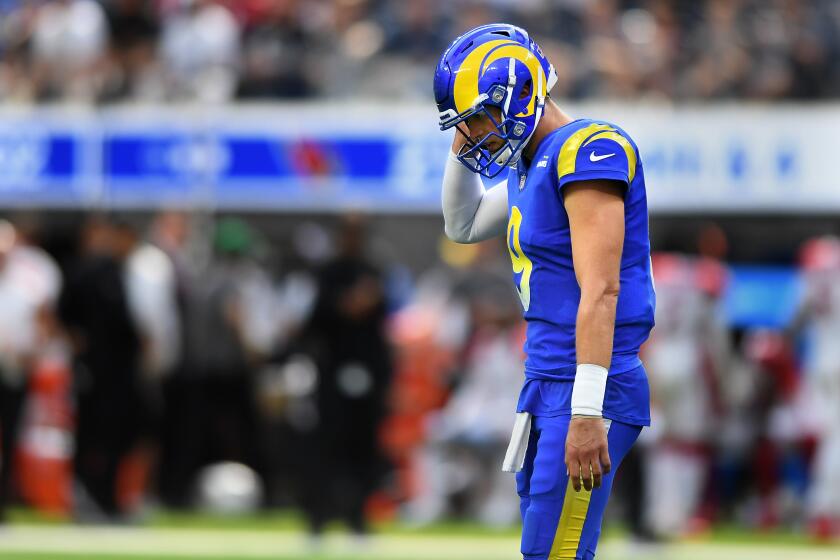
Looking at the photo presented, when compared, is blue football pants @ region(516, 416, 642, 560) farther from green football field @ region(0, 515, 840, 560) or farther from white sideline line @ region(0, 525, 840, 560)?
green football field @ region(0, 515, 840, 560)

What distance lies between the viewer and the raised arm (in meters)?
5.97

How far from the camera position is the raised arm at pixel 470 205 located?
5.97 m

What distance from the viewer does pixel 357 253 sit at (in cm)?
1257

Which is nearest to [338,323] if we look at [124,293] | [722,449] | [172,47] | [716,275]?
[124,293]

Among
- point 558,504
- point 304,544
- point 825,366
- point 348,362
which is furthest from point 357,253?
point 558,504

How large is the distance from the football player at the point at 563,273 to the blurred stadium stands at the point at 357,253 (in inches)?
282

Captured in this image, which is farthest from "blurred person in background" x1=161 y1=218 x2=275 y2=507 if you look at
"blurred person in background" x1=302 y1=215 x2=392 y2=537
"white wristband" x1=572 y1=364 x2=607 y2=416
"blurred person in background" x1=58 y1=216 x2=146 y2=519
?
"white wristband" x1=572 y1=364 x2=607 y2=416

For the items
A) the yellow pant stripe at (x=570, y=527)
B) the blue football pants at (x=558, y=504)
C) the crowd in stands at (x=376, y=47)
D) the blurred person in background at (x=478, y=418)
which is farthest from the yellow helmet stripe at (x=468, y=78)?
the crowd in stands at (x=376, y=47)

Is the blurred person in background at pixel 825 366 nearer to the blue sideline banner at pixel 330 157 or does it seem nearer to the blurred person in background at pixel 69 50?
the blue sideline banner at pixel 330 157

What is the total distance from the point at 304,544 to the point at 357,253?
2.12m

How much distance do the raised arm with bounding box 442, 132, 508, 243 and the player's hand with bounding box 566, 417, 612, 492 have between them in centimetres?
104

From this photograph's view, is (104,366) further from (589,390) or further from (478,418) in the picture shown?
(589,390)

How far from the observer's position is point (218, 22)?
18.3 meters

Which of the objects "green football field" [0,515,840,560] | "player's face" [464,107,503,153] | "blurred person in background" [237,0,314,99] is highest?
"blurred person in background" [237,0,314,99]
